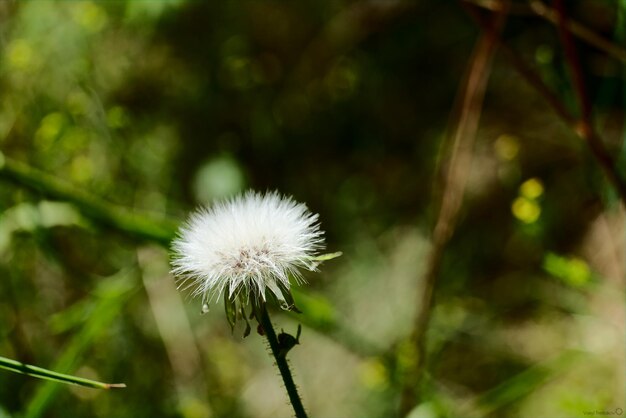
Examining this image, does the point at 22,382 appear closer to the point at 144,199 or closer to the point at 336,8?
the point at 144,199

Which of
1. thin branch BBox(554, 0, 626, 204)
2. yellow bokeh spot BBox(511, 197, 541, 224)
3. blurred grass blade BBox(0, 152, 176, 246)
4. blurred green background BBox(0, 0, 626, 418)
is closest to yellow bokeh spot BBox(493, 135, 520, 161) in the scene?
blurred green background BBox(0, 0, 626, 418)

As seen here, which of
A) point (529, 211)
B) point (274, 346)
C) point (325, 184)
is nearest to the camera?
point (274, 346)

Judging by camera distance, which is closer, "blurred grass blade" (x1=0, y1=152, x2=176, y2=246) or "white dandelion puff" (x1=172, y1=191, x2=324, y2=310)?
"white dandelion puff" (x1=172, y1=191, x2=324, y2=310)

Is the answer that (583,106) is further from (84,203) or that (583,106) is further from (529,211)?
(84,203)

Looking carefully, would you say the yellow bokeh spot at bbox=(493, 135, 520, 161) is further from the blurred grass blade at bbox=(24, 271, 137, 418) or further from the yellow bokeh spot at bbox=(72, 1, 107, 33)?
the yellow bokeh spot at bbox=(72, 1, 107, 33)

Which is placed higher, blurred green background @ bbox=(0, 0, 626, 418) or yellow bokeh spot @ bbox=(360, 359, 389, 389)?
blurred green background @ bbox=(0, 0, 626, 418)

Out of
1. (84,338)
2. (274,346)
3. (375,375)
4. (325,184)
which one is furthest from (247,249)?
(325,184)

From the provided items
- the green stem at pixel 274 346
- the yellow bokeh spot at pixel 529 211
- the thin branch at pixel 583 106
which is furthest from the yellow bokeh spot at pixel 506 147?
the green stem at pixel 274 346
